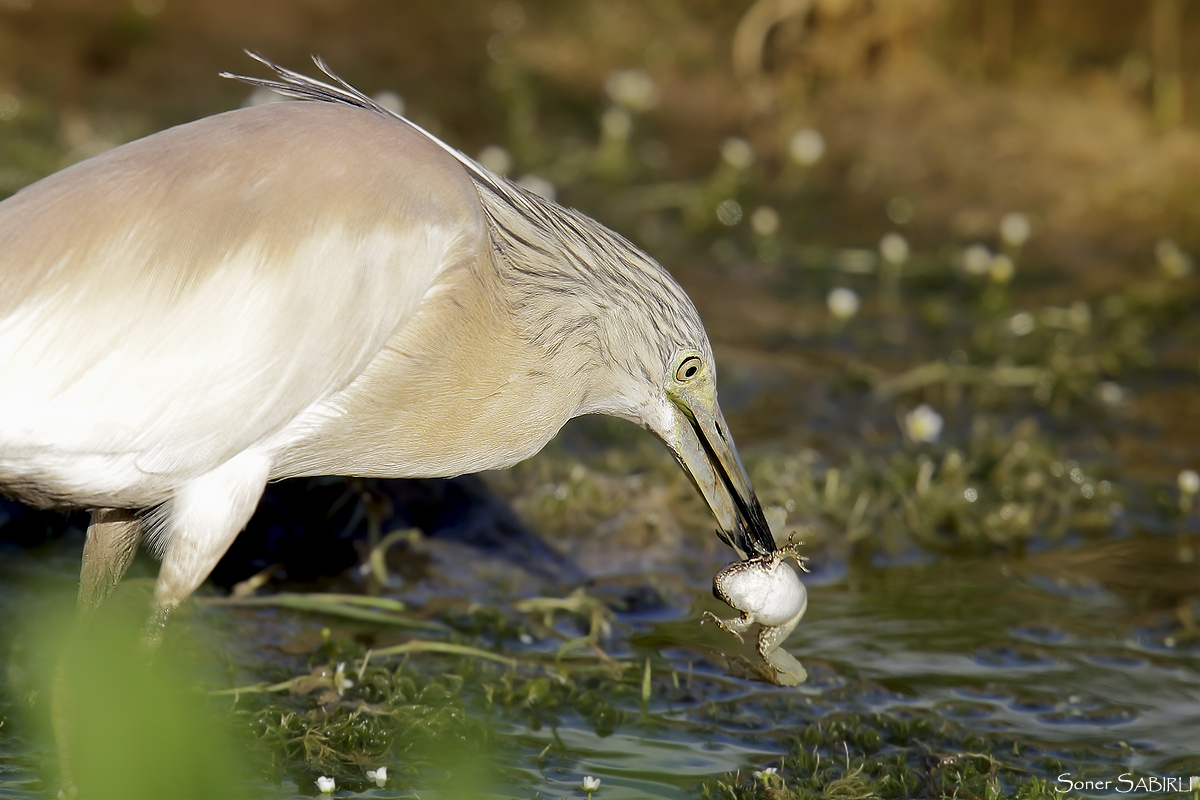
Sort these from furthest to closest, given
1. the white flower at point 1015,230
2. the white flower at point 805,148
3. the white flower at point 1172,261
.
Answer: the white flower at point 805,148, the white flower at point 1172,261, the white flower at point 1015,230

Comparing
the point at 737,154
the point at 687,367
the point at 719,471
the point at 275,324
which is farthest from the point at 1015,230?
the point at 275,324

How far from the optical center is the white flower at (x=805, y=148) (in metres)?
8.87

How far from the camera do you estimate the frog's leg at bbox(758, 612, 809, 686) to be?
13.7 ft

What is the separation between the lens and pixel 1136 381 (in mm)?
7246

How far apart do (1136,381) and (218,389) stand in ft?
17.2

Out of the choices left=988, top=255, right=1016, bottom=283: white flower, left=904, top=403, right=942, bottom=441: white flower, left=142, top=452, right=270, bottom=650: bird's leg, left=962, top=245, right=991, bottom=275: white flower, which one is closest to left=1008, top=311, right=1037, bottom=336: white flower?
left=988, top=255, right=1016, bottom=283: white flower

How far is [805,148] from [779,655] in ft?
17.2

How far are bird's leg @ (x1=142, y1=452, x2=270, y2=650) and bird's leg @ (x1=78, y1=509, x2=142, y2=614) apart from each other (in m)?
0.43

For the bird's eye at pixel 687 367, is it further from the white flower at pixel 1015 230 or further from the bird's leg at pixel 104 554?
the white flower at pixel 1015 230

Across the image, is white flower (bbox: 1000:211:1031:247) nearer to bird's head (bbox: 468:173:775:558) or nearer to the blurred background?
the blurred background

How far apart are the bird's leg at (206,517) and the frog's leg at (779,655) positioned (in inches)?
59.6

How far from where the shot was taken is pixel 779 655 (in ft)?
13.8

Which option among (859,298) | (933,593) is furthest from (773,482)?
(859,298)

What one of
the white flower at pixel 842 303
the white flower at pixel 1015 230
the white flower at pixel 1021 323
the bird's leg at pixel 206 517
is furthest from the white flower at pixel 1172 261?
the bird's leg at pixel 206 517
